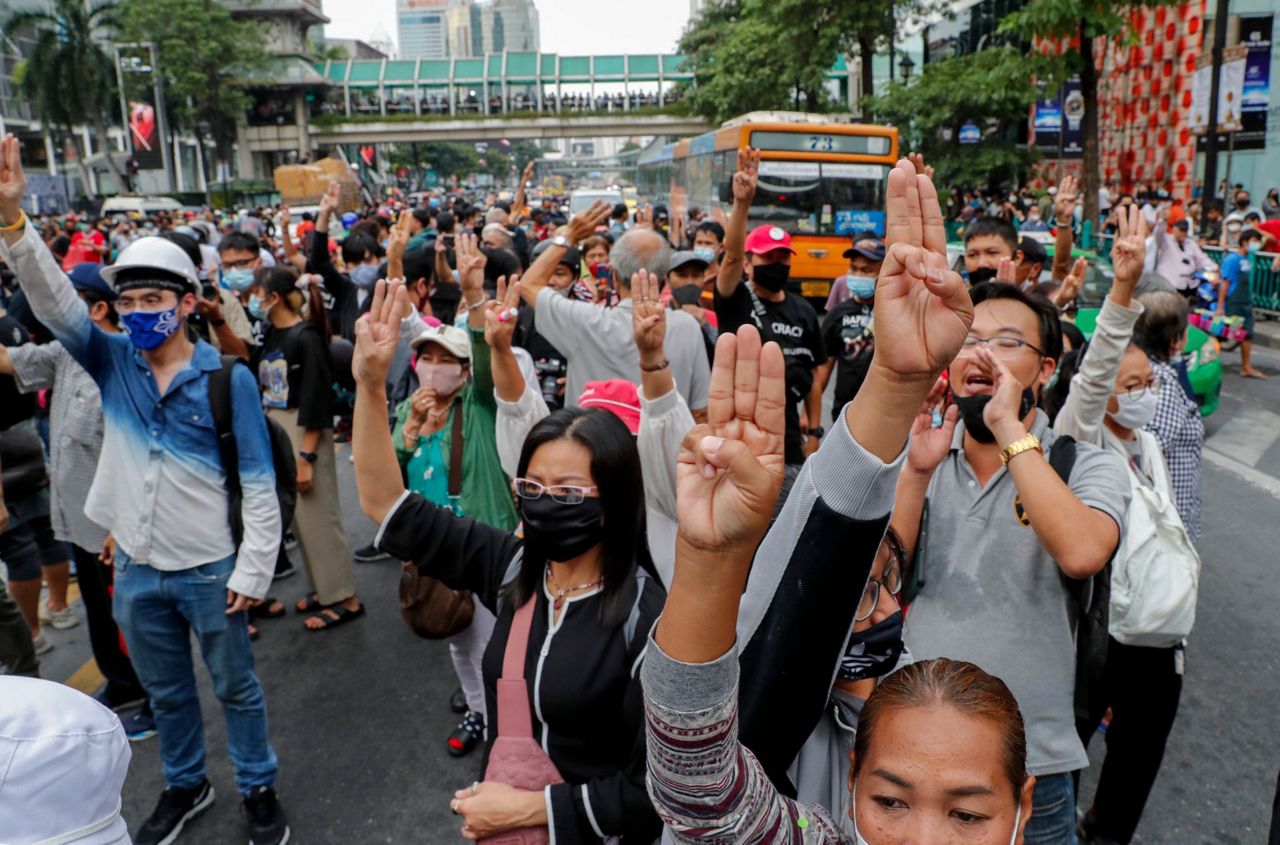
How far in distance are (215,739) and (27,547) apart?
1.47 metres

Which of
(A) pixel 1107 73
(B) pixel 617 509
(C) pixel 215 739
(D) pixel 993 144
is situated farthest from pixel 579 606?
(A) pixel 1107 73

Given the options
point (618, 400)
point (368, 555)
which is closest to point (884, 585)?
point (618, 400)

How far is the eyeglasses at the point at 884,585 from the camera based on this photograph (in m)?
1.69

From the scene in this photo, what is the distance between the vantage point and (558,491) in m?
2.22

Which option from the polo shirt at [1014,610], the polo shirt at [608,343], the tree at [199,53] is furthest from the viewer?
the tree at [199,53]

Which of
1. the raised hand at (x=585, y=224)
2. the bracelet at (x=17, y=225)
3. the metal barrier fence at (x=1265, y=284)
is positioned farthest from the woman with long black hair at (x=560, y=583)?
the metal barrier fence at (x=1265, y=284)

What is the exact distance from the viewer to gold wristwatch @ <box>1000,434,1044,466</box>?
2.09 m

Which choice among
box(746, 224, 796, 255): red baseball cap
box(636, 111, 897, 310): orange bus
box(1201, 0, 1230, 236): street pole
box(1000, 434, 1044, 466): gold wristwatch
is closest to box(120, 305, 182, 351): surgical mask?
box(1000, 434, 1044, 466): gold wristwatch

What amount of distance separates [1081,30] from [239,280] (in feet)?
41.1

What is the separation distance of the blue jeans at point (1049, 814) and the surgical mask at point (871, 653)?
796mm

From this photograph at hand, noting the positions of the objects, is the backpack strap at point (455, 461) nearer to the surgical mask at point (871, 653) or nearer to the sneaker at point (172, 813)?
the sneaker at point (172, 813)

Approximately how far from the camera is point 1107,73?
30766 mm

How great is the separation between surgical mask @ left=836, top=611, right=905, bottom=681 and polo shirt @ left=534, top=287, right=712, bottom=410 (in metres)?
2.62

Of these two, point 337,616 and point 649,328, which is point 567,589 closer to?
point 649,328
